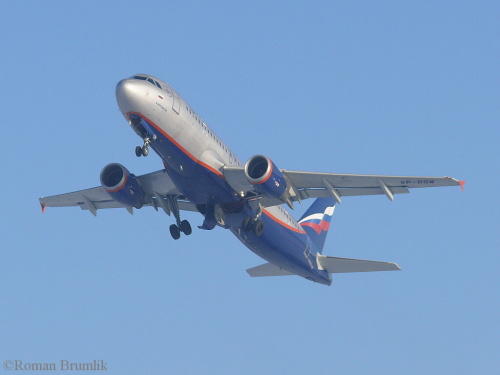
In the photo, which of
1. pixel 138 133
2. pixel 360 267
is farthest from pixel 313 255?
pixel 138 133

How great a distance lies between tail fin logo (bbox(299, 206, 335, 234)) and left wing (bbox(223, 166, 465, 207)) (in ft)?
33.5

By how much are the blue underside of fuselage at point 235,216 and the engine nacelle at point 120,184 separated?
9.54ft

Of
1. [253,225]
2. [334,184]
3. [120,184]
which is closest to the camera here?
[334,184]

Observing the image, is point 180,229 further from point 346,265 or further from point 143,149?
point 346,265

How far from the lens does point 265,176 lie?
114 feet

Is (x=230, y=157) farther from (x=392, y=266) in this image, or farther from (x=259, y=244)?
(x=392, y=266)

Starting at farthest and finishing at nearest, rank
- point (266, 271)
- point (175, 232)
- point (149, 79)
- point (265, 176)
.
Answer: point (266, 271) < point (175, 232) < point (265, 176) < point (149, 79)

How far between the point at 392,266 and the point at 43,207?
57.8 feet

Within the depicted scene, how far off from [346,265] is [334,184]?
786 cm

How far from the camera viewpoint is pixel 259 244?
39.5 metres

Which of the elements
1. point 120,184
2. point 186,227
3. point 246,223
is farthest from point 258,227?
point 120,184

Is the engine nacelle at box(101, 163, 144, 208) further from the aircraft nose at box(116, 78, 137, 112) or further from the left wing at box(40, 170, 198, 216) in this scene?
the aircraft nose at box(116, 78, 137, 112)

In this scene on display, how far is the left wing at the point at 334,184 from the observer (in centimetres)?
3538

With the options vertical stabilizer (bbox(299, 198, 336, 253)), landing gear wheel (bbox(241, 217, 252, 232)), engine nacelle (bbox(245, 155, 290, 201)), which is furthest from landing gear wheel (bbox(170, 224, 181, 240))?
vertical stabilizer (bbox(299, 198, 336, 253))
